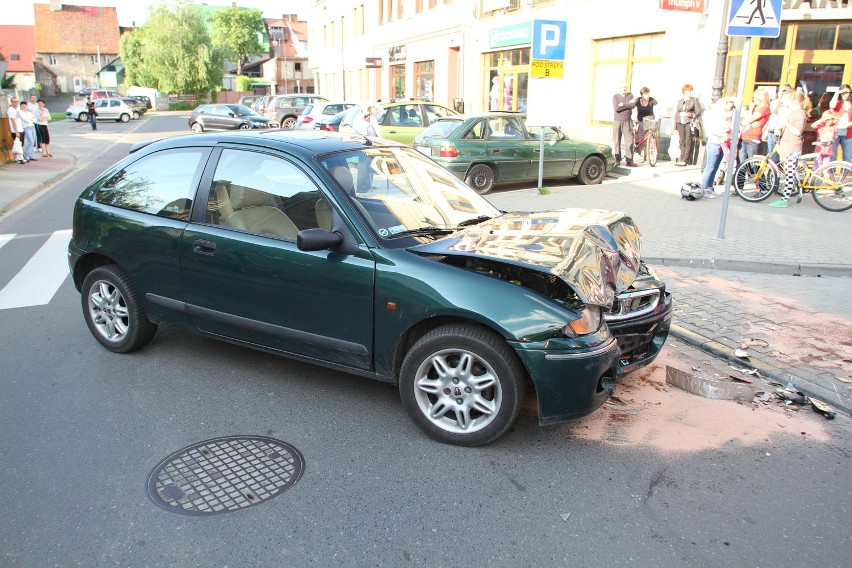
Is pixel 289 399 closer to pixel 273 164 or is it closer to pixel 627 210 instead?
pixel 273 164

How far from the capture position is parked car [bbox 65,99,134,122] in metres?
49.0

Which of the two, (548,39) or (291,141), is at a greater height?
Answer: (548,39)

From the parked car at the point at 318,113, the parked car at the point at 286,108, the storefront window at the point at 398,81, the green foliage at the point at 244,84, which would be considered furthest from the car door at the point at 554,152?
the green foliage at the point at 244,84

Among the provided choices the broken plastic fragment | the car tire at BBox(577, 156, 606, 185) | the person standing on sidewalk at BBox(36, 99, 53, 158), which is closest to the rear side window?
the broken plastic fragment

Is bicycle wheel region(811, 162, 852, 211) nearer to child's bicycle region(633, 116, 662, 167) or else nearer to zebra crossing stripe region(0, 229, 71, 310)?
child's bicycle region(633, 116, 662, 167)

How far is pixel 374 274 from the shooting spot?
3887mm

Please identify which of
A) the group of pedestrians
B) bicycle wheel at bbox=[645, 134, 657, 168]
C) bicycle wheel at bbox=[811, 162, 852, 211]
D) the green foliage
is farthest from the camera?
the green foliage

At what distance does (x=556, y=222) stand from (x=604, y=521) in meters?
2.21

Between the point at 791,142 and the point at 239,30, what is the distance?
102757 mm

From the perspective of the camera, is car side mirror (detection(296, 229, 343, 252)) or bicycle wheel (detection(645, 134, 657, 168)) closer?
car side mirror (detection(296, 229, 343, 252))

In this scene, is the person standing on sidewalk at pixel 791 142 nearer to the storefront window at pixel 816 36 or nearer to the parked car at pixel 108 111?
the storefront window at pixel 816 36

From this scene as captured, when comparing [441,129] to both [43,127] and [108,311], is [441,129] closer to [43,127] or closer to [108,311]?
[108,311]

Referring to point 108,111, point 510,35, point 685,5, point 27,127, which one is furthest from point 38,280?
point 108,111

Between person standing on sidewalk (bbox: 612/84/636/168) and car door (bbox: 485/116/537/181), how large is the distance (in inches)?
144
